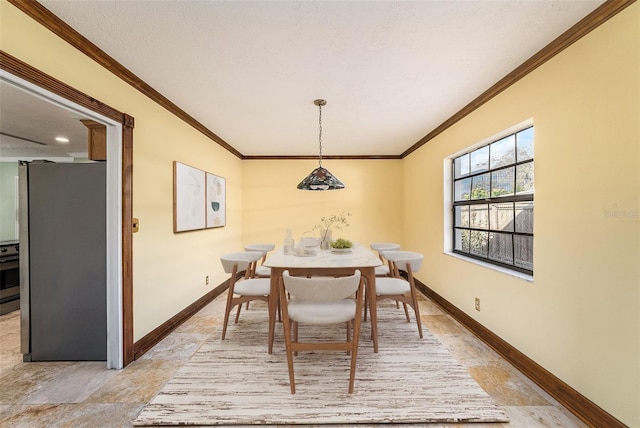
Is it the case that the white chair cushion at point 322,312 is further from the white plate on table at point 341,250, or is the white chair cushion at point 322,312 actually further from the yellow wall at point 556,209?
the yellow wall at point 556,209

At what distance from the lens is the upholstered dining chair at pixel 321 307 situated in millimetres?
1763

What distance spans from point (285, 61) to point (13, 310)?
4.67 meters

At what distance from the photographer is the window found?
7.60 ft

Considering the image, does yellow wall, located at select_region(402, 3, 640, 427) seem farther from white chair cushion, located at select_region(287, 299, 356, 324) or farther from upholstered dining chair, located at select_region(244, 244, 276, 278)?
upholstered dining chair, located at select_region(244, 244, 276, 278)

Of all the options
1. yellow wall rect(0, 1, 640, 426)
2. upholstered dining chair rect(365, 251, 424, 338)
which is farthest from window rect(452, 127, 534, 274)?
upholstered dining chair rect(365, 251, 424, 338)

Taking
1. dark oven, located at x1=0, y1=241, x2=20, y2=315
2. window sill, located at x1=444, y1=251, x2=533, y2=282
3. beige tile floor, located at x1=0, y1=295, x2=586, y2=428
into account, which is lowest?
beige tile floor, located at x1=0, y1=295, x2=586, y2=428

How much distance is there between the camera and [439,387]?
1929 millimetres

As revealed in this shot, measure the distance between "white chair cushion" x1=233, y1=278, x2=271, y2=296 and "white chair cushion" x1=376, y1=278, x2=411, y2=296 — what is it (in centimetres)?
110

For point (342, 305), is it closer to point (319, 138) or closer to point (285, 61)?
point (285, 61)

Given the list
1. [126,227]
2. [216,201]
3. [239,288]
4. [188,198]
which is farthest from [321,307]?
[216,201]

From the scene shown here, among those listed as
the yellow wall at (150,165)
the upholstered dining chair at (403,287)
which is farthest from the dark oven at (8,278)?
the upholstered dining chair at (403,287)

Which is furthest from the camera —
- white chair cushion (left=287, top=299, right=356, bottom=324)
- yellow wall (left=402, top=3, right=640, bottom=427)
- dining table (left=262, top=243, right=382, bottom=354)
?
dining table (left=262, top=243, right=382, bottom=354)

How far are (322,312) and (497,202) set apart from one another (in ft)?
6.87

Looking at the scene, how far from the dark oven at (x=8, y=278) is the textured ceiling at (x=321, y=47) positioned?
322cm
